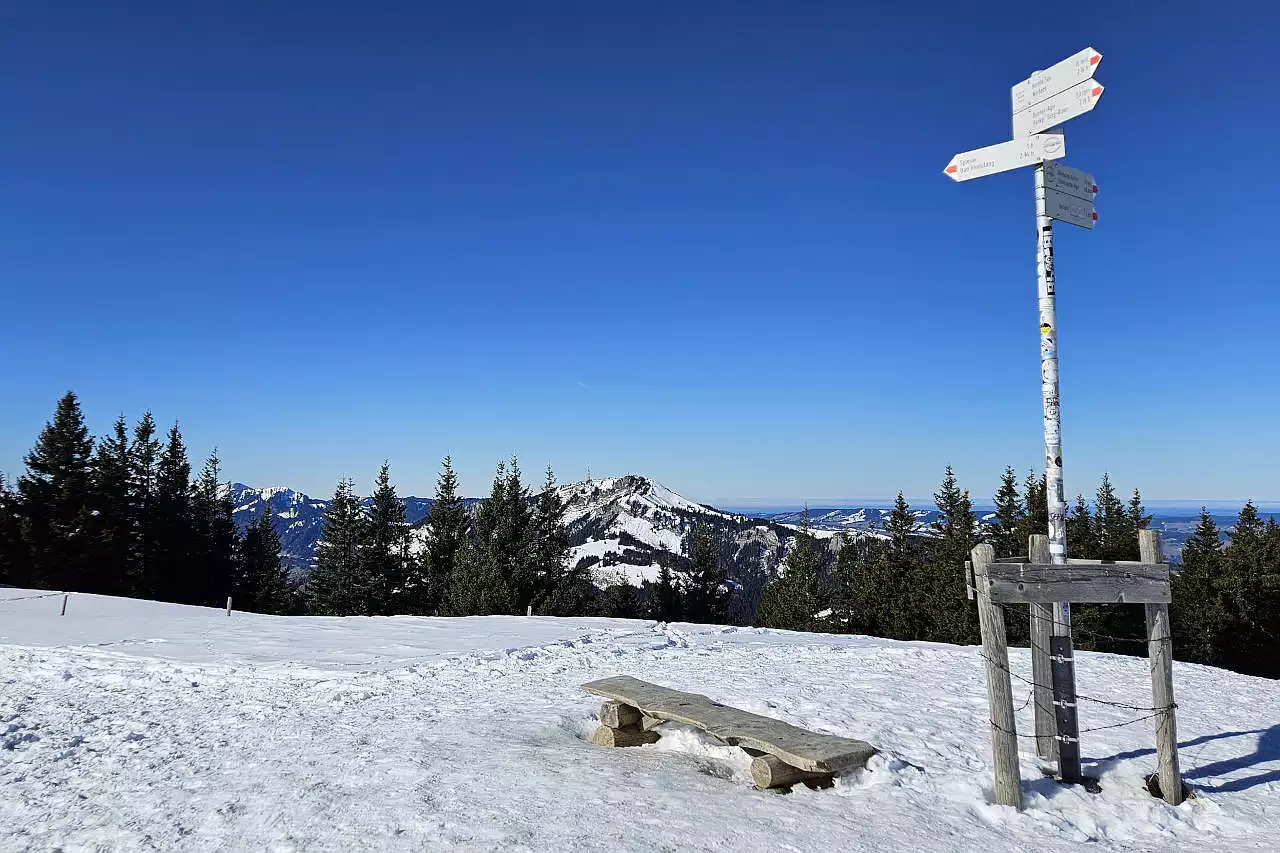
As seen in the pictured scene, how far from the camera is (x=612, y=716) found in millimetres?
8500

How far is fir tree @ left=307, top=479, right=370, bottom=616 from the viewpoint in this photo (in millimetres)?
47625

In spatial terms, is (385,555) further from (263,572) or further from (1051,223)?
(1051,223)

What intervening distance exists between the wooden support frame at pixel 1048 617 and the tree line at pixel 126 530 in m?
46.9

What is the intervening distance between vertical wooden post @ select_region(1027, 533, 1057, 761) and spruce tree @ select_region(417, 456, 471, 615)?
4150 cm

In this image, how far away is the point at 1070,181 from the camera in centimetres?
776

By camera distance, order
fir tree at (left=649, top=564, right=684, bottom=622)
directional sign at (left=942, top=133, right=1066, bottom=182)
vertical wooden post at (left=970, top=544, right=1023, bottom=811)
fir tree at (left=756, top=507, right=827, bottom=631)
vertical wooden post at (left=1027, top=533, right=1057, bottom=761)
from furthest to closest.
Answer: fir tree at (left=649, top=564, right=684, bottom=622)
fir tree at (left=756, top=507, right=827, bottom=631)
directional sign at (left=942, top=133, right=1066, bottom=182)
vertical wooden post at (left=1027, top=533, right=1057, bottom=761)
vertical wooden post at (left=970, top=544, right=1023, bottom=811)

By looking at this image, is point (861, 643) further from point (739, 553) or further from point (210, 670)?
point (739, 553)

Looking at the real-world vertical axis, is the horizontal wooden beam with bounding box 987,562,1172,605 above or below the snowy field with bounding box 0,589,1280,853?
above

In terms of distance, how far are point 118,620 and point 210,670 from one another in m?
7.49

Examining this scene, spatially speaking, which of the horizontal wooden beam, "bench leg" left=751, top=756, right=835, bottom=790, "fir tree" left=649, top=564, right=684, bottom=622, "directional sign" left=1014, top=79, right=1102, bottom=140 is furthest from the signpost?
"fir tree" left=649, top=564, right=684, bottom=622

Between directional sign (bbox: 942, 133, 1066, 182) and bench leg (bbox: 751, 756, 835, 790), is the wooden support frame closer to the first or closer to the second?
bench leg (bbox: 751, 756, 835, 790)

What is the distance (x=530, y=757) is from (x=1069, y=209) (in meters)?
7.46

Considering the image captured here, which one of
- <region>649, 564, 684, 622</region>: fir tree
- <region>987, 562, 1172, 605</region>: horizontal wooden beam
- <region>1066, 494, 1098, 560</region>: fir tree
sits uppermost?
<region>1066, 494, 1098, 560</region>: fir tree

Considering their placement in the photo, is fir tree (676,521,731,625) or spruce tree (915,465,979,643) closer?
spruce tree (915,465,979,643)
